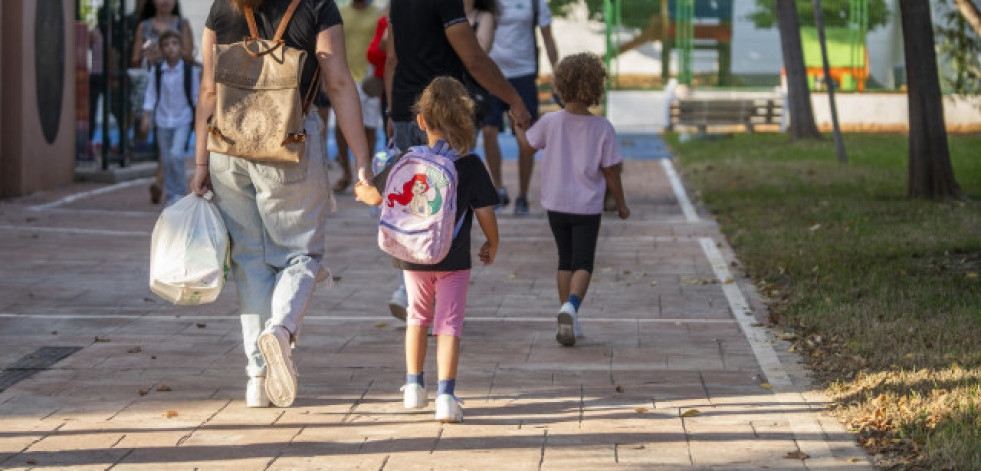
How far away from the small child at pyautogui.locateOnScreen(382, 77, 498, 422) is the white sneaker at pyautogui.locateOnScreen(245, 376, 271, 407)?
0.54 meters

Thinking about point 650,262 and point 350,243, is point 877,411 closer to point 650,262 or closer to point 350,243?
point 650,262

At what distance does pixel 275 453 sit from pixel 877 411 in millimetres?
2175

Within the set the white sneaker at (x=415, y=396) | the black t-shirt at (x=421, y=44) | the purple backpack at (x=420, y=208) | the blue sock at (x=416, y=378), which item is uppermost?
the black t-shirt at (x=421, y=44)

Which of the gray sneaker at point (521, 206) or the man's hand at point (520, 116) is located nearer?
the man's hand at point (520, 116)

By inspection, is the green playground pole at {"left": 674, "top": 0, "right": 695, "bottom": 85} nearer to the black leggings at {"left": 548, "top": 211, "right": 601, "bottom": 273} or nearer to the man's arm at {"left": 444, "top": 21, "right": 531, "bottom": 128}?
the black leggings at {"left": 548, "top": 211, "right": 601, "bottom": 273}

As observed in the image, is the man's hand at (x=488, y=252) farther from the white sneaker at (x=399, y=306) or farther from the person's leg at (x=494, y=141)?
the person's leg at (x=494, y=141)

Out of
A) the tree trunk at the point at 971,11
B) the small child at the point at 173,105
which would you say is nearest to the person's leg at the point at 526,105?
the small child at the point at 173,105

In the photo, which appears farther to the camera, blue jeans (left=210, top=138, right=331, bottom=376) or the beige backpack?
blue jeans (left=210, top=138, right=331, bottom=376)

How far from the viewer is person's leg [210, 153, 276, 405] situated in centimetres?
596

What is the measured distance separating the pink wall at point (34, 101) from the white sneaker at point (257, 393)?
986cm

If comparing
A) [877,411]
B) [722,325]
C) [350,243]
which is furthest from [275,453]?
[350,243]

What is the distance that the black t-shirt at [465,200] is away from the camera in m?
5.73

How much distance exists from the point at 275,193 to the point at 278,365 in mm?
665

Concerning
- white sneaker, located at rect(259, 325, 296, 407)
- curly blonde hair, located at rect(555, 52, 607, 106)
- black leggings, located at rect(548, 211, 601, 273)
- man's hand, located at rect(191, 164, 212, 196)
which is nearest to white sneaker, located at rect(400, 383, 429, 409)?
white sneaker, located at rect(259, 325, 296, 407)
